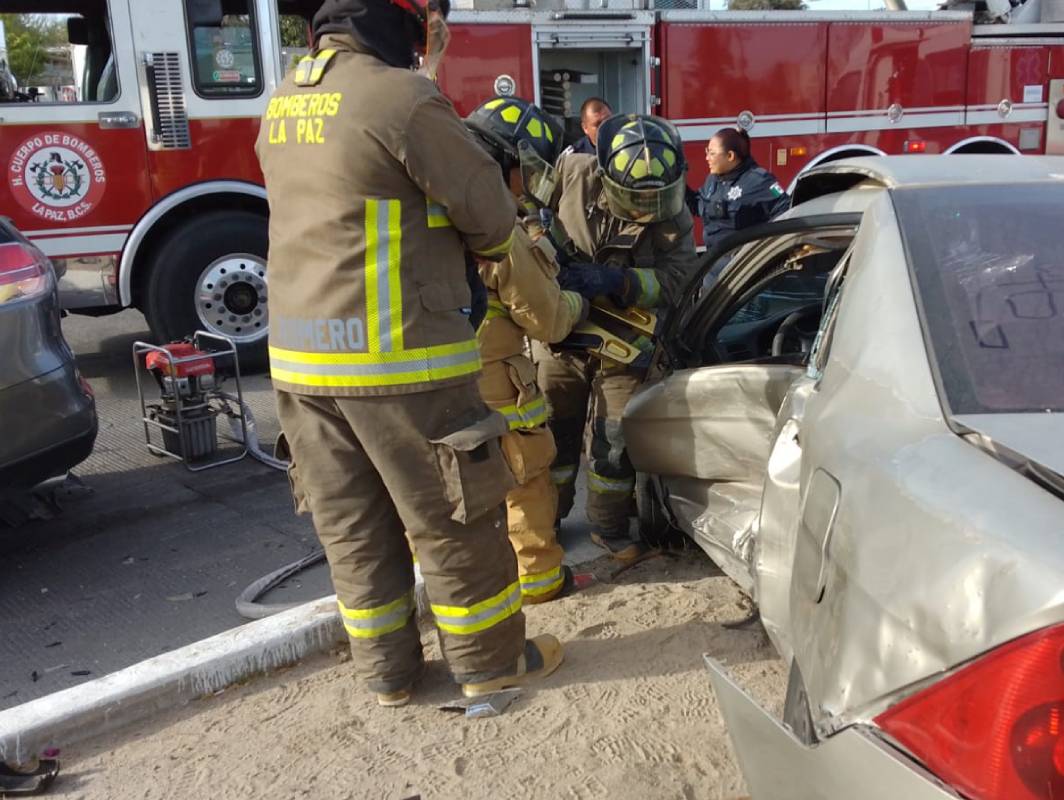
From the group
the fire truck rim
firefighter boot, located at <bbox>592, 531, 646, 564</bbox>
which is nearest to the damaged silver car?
firefighter boot, located at <bbox>592, 531, 646, 564</bbox>

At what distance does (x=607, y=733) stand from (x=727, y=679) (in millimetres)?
1091

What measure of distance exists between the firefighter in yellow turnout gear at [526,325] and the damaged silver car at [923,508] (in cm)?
70

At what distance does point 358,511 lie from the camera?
2602 mm

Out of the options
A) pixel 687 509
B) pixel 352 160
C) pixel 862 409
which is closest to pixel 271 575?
pixel 687 509

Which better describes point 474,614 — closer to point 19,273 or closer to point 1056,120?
point 19,273

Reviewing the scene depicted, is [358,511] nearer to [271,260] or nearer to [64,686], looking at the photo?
[271,260]

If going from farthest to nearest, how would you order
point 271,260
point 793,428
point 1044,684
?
point 271,260
point 793,428
point 1044,684

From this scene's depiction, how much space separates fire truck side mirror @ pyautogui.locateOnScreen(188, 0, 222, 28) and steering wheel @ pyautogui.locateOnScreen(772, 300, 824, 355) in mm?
4708

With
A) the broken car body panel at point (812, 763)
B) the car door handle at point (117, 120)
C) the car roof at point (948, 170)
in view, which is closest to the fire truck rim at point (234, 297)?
the car door handle at point (117, 120)

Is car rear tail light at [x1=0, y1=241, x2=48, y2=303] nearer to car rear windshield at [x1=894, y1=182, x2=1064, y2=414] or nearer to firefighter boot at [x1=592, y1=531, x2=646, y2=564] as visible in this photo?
firefighter boot at [x1=592, y1=531, x2=646, y2=564]

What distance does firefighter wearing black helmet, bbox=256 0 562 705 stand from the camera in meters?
2.33

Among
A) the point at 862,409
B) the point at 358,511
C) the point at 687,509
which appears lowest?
the point at 687,509

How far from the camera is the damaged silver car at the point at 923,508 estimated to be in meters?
1.20

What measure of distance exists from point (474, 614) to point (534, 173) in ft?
4.80
